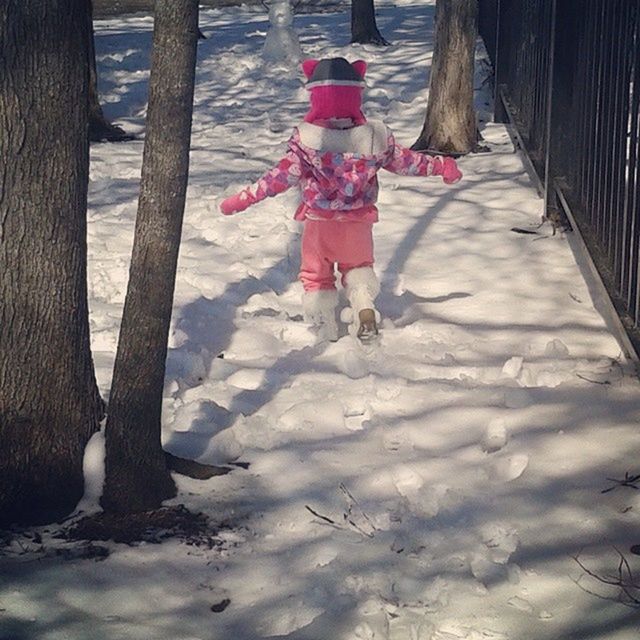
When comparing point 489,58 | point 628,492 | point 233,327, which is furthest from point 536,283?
point 489,58

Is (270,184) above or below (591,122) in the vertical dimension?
below

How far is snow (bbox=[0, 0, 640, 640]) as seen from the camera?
3398 millimetres

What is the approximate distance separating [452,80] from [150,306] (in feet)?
23.8

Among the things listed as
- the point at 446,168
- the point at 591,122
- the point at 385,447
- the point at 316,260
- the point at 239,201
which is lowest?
the point at 385,447

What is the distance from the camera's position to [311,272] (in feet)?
20.4

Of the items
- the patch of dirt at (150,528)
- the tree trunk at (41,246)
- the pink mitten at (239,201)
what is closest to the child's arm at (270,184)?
the pink mitten at (239,201)

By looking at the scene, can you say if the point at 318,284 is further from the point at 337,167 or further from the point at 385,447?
the point at 385,447

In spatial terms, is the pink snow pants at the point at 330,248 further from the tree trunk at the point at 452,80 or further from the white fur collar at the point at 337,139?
the tree trunk at the point at 452,80

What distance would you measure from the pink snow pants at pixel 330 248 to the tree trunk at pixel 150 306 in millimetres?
2150

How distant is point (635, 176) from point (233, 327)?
2.25 metres

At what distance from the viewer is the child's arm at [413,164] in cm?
607

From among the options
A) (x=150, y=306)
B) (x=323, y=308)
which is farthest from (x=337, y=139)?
(x=150, y=306)

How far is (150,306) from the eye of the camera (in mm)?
4031

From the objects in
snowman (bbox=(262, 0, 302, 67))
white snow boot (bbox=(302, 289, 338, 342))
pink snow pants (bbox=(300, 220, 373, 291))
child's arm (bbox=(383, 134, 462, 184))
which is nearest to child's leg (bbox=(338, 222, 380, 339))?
pink snow pants (bbox=(300, 220, 373, 291))
